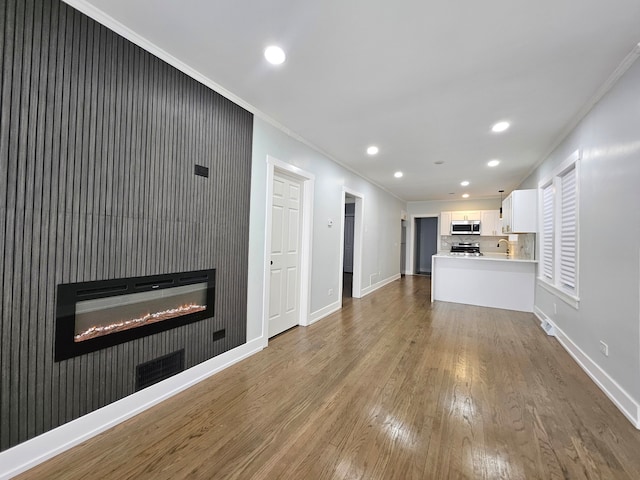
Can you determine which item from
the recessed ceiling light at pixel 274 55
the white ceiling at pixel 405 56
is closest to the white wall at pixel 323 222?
the white ceiling at pixel 405 56

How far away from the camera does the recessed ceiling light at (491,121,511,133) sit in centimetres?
315

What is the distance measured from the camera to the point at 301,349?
3133 mm

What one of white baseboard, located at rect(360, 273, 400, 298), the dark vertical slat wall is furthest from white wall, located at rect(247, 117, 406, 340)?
the dark vertical slat wall

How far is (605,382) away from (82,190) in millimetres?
4261

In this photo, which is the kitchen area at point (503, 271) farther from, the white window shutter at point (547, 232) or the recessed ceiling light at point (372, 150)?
the recessed ceiling light at point (372, 150)

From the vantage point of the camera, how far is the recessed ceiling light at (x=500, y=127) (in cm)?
315

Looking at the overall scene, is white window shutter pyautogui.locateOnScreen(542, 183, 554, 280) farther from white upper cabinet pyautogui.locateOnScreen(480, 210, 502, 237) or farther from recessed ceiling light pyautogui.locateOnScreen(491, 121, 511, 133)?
white upper cabinet pyautogui.locateOnScreen(480, 210, 502, 237)

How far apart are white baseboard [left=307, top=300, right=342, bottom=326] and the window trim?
3153 mm

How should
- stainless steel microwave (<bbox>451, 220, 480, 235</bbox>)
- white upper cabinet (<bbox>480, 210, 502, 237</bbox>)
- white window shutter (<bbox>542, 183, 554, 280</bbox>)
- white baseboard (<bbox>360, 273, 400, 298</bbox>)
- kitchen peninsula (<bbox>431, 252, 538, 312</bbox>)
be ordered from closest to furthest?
white window shutter (<bbox>542, 183, 554, 280</bbox>) → kitchen peninsula (<bbox>431, 252, 538, 312</bbox>) → white baseboard (<bbox>360, 273, 400, 298</bbox>) → white upper cabinet (<bbox>480, 210, 502, 237</bbox>) → stainless steel microwave (<bbox>451, 220, 480, 235</bbox>)

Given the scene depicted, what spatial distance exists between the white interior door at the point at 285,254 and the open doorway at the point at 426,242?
7797mm

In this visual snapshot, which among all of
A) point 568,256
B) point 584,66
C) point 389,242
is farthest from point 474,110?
point 389,242

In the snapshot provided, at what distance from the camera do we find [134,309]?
1977mm

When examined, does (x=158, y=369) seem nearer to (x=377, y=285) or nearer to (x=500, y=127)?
(x=500, y=127)

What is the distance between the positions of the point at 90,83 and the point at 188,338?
1.97 meters
